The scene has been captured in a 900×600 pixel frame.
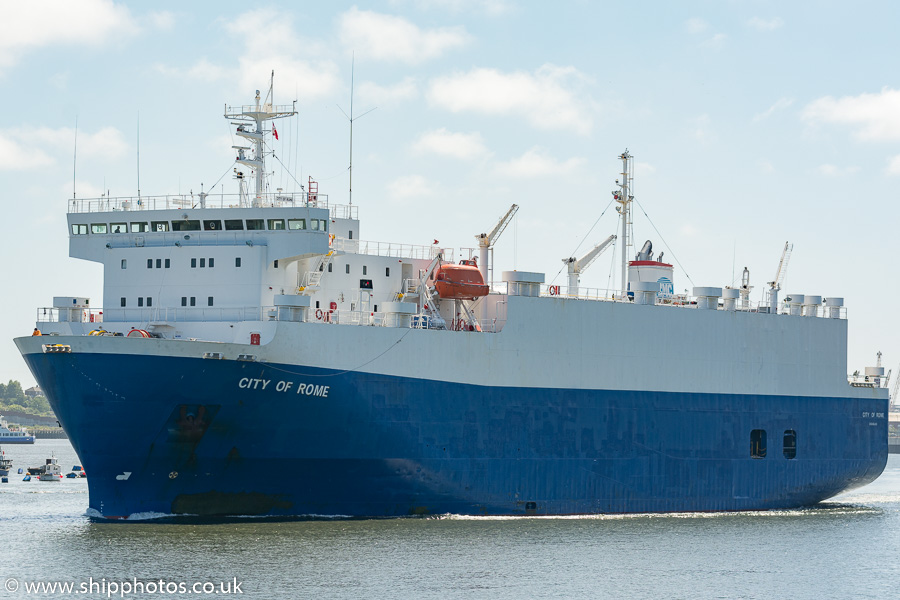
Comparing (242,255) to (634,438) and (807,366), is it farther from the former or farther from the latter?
(807,366)

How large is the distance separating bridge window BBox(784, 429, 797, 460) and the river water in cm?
511

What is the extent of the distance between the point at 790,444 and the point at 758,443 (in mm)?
1470

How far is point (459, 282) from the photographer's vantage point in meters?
37.1

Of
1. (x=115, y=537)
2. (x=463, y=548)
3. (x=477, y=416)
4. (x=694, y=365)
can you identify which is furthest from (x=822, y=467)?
(x=115, y=537)

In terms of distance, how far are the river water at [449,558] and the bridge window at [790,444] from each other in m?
5.11

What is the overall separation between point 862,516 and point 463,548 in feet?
58.6

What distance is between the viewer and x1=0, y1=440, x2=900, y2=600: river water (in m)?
26.6

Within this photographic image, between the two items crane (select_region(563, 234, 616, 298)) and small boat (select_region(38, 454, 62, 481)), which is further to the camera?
small boat (select_region(38, 454, 62, 481))

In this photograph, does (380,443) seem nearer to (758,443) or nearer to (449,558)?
(449,558)

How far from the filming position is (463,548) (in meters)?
31.3

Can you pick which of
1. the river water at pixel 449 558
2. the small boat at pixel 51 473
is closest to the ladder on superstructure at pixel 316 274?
the river water at pixel 449 558

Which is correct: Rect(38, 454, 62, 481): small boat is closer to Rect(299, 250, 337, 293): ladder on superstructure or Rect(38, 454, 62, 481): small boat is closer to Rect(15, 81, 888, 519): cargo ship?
Rect(15, 81, 888, 519): cargo ship

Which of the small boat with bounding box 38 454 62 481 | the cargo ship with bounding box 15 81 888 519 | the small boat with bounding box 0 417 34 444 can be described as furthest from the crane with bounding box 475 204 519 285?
the small boat with bounding box 0 417 34 444


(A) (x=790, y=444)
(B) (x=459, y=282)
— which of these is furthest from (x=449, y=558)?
(A) (x=790, y=444)
